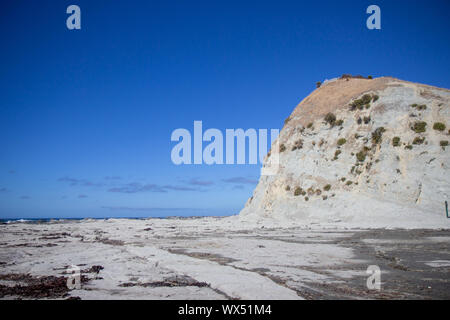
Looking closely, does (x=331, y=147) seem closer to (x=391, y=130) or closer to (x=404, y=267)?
(x=391, y=130)

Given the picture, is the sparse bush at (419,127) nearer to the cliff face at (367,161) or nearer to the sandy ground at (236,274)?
the cliff face at (367,161)

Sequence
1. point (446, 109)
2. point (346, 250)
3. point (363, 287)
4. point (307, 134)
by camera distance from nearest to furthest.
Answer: point (363, 287) < point (346, 250) < point (446, 109) < point (307, 134)

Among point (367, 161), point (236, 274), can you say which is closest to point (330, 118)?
point (367, 161)

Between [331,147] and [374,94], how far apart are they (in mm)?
9078

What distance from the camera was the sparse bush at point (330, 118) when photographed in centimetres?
4420

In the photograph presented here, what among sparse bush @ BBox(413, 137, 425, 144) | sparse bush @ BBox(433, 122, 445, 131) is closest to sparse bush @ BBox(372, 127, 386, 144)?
sparse bush @ BBox(413, 137, 425, 144)

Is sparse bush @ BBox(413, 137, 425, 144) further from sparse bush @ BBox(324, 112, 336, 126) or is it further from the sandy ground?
the sandy ground

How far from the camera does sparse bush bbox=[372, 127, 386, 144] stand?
3862 centimetres

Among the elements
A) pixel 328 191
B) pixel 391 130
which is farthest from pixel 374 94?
pixel 328 191

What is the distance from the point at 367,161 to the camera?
38250 millimetres

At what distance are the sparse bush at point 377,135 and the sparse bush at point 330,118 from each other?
614 centimetres
